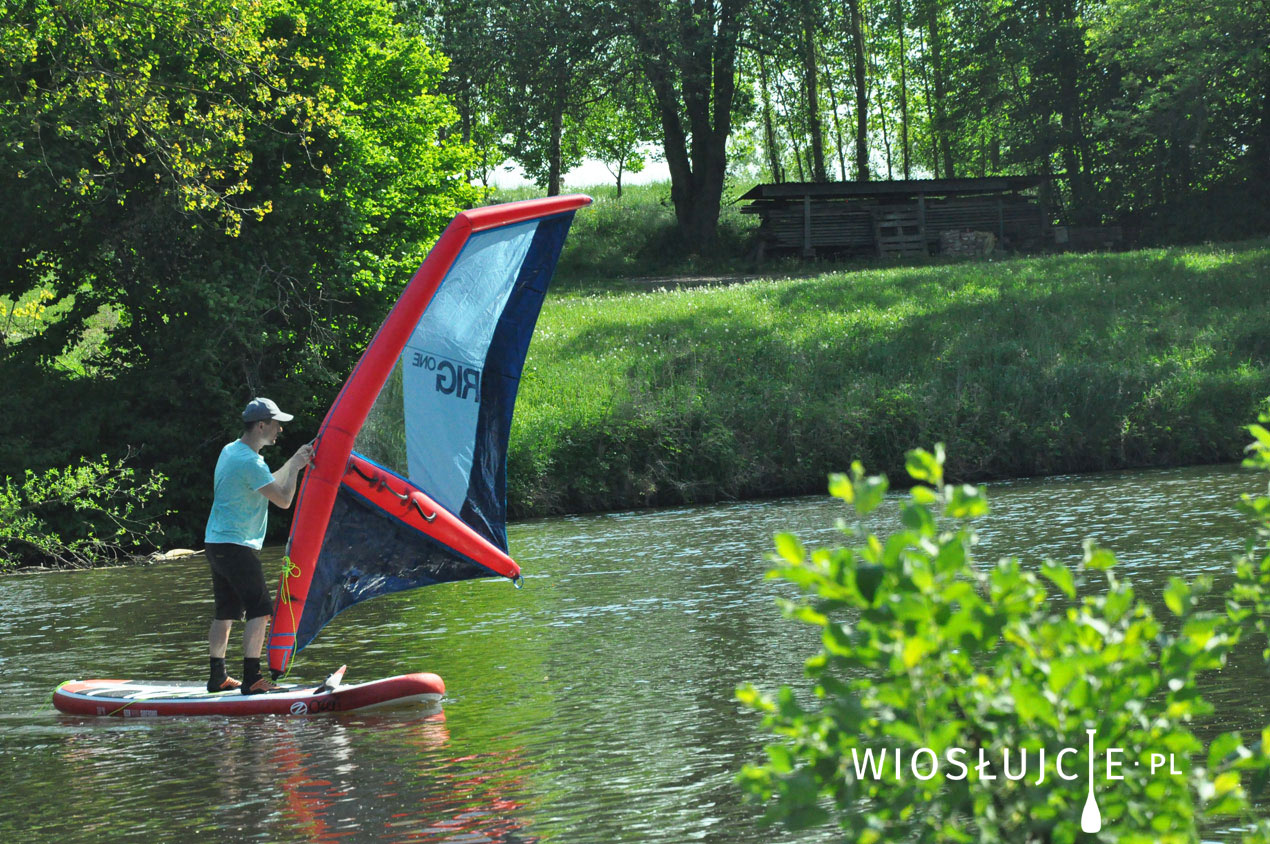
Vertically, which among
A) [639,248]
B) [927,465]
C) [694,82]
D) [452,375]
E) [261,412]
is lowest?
[927,465]

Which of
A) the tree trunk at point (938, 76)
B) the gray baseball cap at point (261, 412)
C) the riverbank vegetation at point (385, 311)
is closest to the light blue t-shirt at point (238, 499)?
the gray baseball cap at point (261, 412)

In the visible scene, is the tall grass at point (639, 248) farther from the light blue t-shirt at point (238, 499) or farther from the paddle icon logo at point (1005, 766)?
the paddle icon logo at point (1005, 766)

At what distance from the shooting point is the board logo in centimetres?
835

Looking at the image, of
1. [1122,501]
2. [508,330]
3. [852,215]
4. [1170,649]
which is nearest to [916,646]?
[1170,649]

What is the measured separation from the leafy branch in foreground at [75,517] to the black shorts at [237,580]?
11.8m

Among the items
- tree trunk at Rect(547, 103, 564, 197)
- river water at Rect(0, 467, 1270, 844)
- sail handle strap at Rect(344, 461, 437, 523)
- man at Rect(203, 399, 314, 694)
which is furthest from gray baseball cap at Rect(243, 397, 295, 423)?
tree trunk at Rect(547, 103, 564, 197)

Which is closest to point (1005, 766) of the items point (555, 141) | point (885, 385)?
point (885, 385)

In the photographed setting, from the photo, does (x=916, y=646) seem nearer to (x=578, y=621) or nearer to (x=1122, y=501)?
(x=578, y=621)

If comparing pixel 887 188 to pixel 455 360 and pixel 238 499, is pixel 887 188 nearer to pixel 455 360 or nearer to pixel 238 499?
pixel 455 360

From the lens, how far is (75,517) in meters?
19.7

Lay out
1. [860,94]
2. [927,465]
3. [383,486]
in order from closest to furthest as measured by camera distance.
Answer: [927,465] < [383,486] < [860,94]

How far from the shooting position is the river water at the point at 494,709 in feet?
19.0

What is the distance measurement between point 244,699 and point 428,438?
2.16 meters

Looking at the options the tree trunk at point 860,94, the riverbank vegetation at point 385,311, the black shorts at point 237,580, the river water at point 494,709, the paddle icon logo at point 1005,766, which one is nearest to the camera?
the paddle icon logo at point 1005,766
